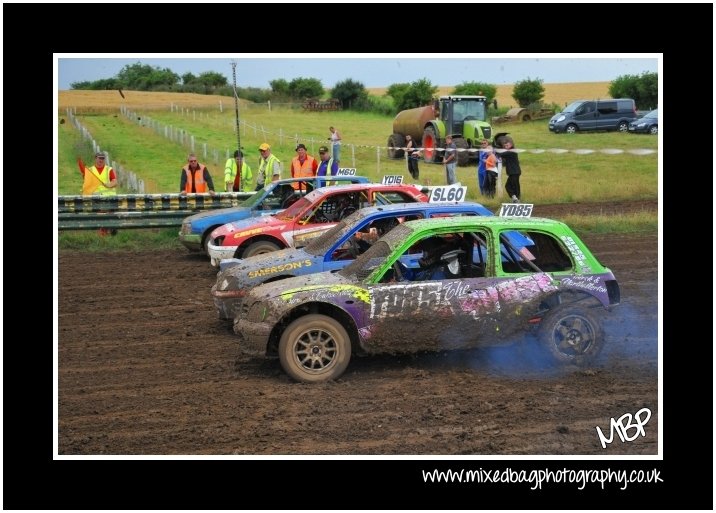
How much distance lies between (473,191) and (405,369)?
53.7 ft

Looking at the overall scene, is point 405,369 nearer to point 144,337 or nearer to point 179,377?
point 179,377

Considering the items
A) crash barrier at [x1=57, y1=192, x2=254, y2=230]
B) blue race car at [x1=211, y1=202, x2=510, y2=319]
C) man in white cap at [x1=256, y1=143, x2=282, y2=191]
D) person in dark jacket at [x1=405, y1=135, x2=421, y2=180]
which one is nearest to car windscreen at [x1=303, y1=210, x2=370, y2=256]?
blue race car at [x1=211, y1=202, x2=510, y2=319]

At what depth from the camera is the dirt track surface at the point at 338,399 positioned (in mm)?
6957

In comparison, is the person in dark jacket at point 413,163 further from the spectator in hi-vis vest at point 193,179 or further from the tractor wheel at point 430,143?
the spectator in hi-vis vest at point 193,179

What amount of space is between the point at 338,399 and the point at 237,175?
1293 centimetres

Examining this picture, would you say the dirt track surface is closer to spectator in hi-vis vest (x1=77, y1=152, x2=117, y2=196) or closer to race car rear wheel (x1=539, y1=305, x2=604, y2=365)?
race car rear wheel (x1=539, y1=305, x2=604, y2=365)

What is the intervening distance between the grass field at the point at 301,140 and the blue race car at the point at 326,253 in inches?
461

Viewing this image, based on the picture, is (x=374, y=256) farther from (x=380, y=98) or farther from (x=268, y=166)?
(x=380, y=98)

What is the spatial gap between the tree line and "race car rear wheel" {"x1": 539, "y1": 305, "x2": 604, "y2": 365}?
85.8 feet

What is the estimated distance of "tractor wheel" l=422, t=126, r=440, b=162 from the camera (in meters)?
31.7

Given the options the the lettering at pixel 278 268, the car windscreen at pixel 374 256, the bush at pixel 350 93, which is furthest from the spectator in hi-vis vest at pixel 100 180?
the bush at pixel 350 93

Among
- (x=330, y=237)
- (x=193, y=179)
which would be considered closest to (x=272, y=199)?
(x=193, y=179)

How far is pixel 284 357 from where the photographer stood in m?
8.23

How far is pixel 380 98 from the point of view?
141 feet
